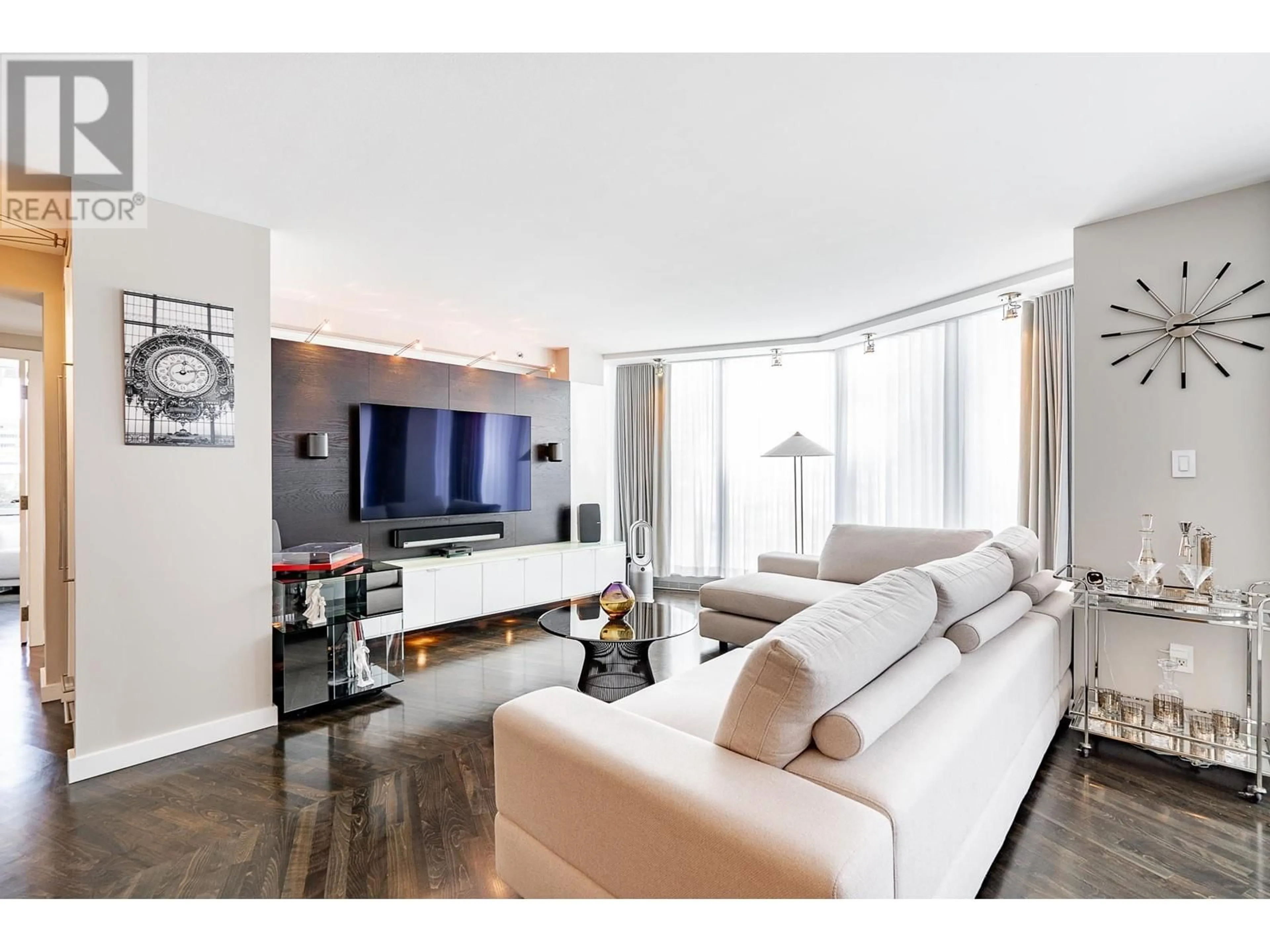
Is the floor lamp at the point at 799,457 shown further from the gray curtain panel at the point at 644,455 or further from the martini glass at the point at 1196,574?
the martini glass at the point at 1196,574

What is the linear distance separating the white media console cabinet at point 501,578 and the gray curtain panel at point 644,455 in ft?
1.91

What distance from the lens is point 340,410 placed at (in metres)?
4.51

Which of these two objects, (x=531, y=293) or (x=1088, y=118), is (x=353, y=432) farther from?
(x=1088, y=118)

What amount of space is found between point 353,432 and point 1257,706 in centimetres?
504

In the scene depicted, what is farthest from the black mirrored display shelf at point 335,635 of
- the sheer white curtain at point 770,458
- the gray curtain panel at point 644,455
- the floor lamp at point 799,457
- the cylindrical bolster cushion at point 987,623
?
the sheer white curtain at point 770,458

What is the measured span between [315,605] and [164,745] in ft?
2.69

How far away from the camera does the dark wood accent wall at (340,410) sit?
4223 mm

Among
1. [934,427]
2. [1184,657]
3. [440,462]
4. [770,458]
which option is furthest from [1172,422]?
[440,462]

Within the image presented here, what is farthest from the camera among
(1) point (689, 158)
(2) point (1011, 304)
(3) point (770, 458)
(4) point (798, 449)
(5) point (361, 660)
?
(3) point (770, 458)

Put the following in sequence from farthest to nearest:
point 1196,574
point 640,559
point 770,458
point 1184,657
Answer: point 640,559 < point 770,458 < point 1184,657 < point 1196,574

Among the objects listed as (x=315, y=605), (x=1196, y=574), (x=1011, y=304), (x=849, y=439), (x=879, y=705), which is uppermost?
(x=1011, y=304)

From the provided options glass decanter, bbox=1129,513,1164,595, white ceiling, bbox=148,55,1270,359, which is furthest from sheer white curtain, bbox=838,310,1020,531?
glass decanter, bbox=1129,513,1164,595

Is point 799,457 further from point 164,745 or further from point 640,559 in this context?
point 164,745
